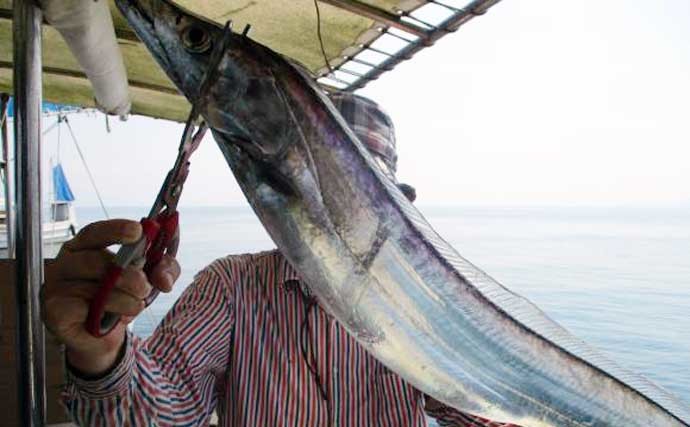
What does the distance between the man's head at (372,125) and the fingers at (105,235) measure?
914mm

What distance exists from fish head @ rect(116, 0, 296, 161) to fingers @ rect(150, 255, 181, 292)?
26 centimetres

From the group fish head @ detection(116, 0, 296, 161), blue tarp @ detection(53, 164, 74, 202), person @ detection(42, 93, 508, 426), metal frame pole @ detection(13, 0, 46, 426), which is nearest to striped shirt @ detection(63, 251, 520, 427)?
person @ detection(42, 93, 508, 426)

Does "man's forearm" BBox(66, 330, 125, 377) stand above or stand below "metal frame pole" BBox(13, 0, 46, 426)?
below

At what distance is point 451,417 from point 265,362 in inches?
25.0

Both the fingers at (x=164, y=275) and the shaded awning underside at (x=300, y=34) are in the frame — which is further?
the shaded awning underside at (x=300, y=34)

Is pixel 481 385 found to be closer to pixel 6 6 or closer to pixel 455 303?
pixel 455 303

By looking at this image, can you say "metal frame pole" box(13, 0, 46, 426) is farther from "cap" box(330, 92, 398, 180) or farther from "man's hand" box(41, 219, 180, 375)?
"cap" box(330, 92, 398, 180)

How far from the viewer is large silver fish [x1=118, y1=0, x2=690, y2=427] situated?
1071 mm

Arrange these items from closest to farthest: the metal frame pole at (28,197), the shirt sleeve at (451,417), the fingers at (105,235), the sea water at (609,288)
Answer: the fingers at (105,235) < the metal frame pole at (28,197) < the shirt sleeve at (451,417) < the sea water at (609,288)

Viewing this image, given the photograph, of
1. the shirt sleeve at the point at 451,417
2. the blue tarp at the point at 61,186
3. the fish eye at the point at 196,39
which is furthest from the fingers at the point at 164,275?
the blue tarp at the point at 61,186

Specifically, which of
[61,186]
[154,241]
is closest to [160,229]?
[154,241]

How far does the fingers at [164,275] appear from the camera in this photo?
103 cm

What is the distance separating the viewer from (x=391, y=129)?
1.92 m

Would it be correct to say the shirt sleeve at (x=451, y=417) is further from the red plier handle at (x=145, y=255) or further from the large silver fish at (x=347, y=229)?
the red plier handle at (x=145, y=255)
